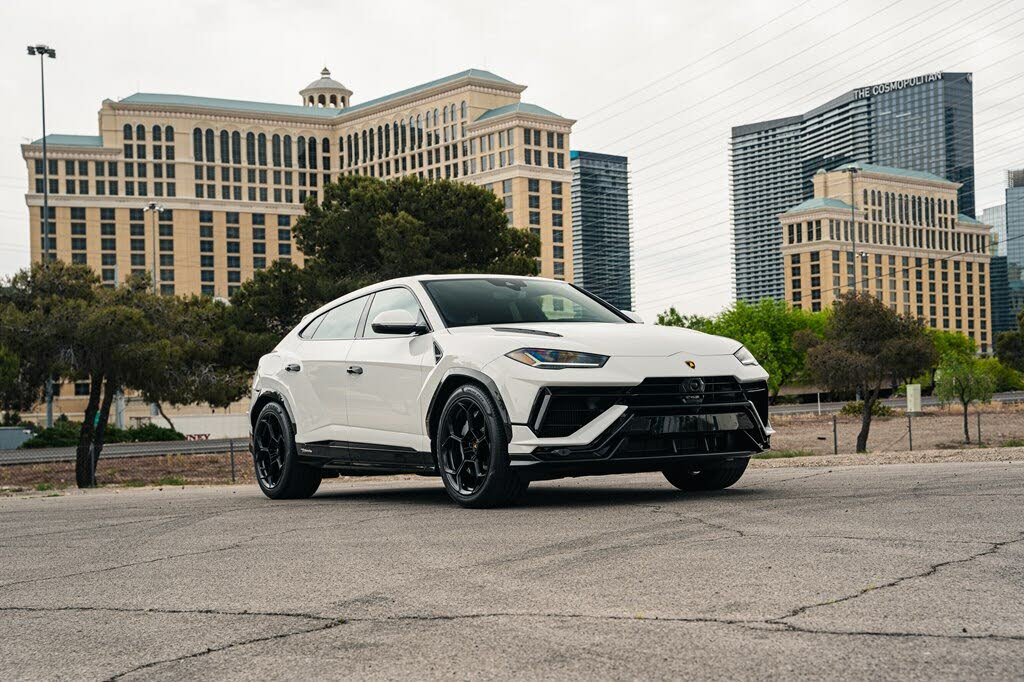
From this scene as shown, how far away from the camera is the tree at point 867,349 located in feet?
126

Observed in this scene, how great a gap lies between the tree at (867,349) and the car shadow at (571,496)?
29031mm

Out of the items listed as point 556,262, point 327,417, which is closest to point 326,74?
point 556,262

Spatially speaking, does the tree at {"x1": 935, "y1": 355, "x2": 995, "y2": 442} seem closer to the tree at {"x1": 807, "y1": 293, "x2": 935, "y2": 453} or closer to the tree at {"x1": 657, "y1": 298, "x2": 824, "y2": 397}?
the tree at {"x1": 807, "y1": 293, "x2": 935, "y2": 453}

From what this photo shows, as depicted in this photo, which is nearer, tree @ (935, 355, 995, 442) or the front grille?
the front grille

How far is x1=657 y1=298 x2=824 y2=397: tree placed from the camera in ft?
325

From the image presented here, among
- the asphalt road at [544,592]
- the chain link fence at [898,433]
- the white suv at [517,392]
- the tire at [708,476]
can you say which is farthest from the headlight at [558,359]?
the chain link fence at [898,433]

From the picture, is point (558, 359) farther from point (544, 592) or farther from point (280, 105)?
point (280, 105)

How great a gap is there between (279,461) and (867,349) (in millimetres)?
32845

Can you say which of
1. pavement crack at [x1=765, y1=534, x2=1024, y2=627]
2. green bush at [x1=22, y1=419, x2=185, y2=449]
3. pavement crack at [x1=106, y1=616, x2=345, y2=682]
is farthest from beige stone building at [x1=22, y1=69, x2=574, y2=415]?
pavement crack at [x1=106, y1=616, x2=345, y2=682]

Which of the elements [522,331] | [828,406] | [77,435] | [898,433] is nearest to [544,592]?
[522,331]

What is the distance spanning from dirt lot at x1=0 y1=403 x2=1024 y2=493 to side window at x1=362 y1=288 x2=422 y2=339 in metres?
9.65

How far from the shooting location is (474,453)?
775 cm

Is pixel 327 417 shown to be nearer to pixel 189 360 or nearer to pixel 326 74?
pixel 189 360

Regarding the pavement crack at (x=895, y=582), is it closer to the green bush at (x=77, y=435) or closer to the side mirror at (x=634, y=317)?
the side mirror at (x=634, y=317)
